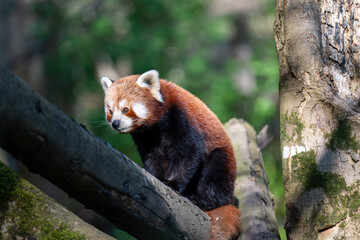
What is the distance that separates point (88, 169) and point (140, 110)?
1832 millimetres

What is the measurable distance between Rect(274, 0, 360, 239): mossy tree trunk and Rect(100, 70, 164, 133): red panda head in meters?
1.21

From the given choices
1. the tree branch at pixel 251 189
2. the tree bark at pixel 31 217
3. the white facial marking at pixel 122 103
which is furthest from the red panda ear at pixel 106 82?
the tree bark at pixel 31 217

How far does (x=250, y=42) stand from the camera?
11.7 m

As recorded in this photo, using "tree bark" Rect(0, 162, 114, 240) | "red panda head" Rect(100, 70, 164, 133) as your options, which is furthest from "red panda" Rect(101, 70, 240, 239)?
"tree bark" Rect(0, 162, 114, 240)

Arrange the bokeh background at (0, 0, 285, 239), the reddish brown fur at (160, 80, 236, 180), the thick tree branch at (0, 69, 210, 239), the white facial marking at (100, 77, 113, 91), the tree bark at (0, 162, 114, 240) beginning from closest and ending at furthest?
the thick tree branch at (0, 69, 210, 239), the tree bark at (0, 162, 114, 240), the reddish brown fur at (160, 80, 236, 180), the white facial marking at (100, 77, 113, 91), the bokeh background at (0, 0, 285, 239)

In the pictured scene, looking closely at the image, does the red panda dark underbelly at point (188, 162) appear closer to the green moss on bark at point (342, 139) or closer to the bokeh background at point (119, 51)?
the green moss on bark at point (342, 139)

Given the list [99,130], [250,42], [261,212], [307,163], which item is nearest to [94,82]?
[99,130]

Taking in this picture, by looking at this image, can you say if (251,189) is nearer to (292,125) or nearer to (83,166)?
(292,125)

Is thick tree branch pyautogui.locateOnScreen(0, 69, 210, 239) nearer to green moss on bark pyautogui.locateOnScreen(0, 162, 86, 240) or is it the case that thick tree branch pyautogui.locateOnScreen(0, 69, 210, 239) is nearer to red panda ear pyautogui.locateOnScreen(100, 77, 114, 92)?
green moss on bark pyautogui.locateOnScreen(0, 162, 86, 240)

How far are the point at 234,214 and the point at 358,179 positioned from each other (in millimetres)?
940

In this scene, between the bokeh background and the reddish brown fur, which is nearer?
the reddish brown fur

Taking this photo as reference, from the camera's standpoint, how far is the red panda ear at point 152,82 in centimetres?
343

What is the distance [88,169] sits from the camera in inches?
63.0

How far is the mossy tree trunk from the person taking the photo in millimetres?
2352
